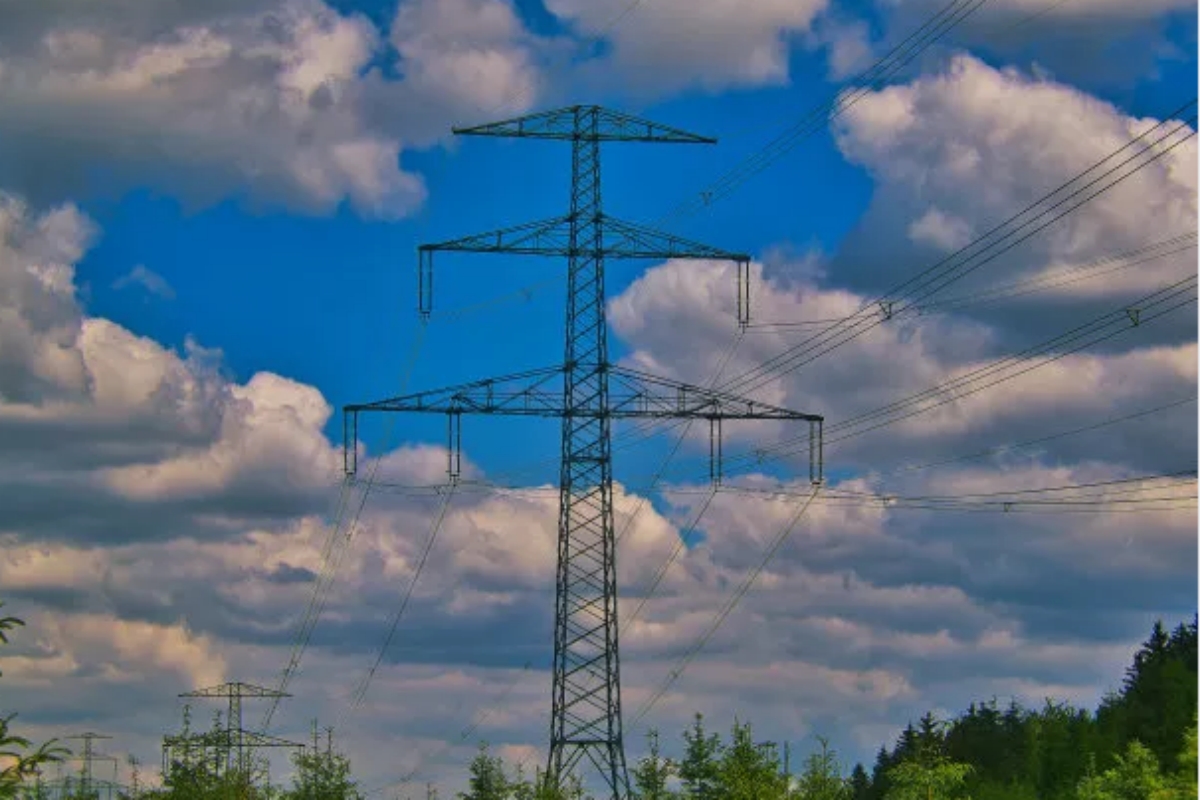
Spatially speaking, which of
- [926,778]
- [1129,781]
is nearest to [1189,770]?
[926,778]

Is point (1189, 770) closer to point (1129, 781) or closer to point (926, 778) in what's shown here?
point (926, 778)

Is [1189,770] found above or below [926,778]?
above

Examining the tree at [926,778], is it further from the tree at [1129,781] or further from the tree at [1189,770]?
the tree at [1129,781]

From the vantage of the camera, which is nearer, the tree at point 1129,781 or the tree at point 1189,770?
the tree at point 1189,770

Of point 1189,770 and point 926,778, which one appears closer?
point 1189,770

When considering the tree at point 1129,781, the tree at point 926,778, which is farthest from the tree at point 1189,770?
the tree at point 1129,781

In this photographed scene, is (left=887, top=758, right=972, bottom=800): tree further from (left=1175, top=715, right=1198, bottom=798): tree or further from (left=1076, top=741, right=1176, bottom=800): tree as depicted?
(left=1076, top=741, right=1176, bottom=800): tree

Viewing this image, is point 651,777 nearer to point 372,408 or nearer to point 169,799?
point 169,799

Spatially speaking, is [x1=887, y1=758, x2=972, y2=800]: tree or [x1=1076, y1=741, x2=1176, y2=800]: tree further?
[x1=1076, y1=741, x2=1176, y2=800]: tree

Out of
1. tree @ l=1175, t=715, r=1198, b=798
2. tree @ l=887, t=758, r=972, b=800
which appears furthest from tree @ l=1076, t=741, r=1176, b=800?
tree @ l=887, t=758, r=972, b=800

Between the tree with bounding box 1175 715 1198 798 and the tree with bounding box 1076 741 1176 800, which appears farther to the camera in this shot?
the tree with bounding box 1076 741 1176 800

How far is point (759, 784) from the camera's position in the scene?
95125 millimetres

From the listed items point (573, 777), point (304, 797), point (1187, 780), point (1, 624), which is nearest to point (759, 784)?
point (573, 777)

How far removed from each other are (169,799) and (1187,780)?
50.7 m
